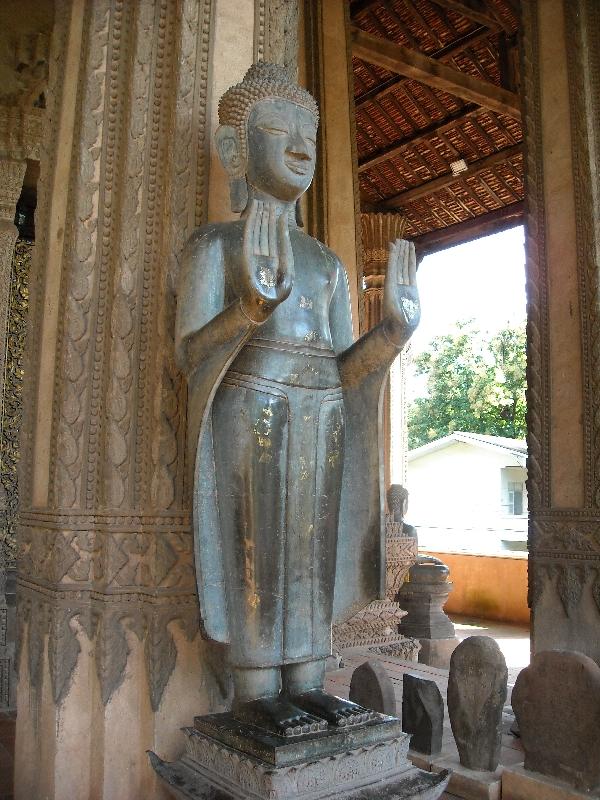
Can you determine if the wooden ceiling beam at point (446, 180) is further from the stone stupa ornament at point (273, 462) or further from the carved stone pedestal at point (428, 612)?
the stone stupa ornament at point (273, 462)

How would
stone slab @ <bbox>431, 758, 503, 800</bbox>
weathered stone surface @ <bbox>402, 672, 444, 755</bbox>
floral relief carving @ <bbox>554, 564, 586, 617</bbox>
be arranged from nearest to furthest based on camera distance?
stone slab @ <bbox>431, 758, 503, 800</bbox> < weathered stone surface @ <bbox>402, 672, 444, 755</bbox> < floral relief carving @ <bbox>554, 564, 586, 617</bbox>

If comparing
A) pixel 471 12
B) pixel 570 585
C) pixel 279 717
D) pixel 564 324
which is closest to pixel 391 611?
pixel 570 585

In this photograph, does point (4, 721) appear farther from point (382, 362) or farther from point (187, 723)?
point (382, 362)

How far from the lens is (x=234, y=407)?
88.7 inches

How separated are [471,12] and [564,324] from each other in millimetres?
4851

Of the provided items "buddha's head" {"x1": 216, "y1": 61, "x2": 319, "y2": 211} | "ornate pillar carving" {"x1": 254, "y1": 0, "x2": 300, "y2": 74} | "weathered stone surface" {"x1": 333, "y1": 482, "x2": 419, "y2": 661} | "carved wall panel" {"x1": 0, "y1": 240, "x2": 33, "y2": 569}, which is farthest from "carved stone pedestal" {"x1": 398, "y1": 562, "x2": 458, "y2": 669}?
"buddha's head" {"x1": 216, "y1": 61, "x2": 319, "y2": 211}

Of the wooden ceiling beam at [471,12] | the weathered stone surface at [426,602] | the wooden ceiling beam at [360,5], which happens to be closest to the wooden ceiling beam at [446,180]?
the wooden ceiling beam at [471,12]

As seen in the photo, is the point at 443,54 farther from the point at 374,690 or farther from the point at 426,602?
the point at 374,690

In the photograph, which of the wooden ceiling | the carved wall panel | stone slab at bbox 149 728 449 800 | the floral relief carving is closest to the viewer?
stone slab at bbox 149 728 449 800

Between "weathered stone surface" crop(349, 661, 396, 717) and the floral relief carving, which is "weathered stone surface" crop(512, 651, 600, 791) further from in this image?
the floral relief carving

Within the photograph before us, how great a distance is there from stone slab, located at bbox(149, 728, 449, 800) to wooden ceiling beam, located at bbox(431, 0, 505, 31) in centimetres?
720

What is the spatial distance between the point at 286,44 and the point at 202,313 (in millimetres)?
1441

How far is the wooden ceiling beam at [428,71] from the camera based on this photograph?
7512 millimetres

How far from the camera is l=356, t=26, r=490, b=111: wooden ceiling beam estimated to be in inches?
322
